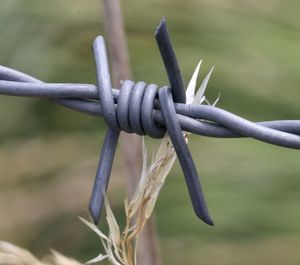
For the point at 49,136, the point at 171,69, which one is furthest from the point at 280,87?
the point at 171,69

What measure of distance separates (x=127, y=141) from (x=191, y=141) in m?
0.33

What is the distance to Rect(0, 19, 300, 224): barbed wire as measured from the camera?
72cm

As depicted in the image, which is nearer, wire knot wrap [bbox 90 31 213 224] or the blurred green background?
wire knot wrap [bbox 90 31 213 224]

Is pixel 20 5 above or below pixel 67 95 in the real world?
above

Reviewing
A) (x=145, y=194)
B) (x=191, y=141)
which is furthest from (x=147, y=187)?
(x=191, y=141)

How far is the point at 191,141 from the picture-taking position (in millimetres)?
1643

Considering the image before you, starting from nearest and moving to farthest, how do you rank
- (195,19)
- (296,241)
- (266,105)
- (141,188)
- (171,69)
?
(171,69)
(141,188)
(296,241)
(266,105)
(195,19)

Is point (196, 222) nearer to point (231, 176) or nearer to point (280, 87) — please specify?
point (231, 176)

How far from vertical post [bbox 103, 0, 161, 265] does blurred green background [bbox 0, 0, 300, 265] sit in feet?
1.03

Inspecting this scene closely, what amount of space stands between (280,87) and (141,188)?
0.93m

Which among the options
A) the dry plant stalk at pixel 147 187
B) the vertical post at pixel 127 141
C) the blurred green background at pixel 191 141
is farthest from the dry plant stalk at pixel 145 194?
the blurred green background at pixel 191 141

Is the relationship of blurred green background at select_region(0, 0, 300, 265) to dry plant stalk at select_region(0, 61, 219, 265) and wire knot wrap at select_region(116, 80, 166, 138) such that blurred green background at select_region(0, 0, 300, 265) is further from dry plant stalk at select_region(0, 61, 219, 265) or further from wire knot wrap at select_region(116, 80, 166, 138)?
wire knot wrap at select_region(116, 80, 166, 138)

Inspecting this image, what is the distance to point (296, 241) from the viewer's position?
157 cm

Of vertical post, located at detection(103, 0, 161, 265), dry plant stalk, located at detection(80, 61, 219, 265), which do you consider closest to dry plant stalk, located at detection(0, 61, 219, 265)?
dry plant stalk, located at detection(80, 61, 219, 265)
